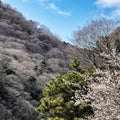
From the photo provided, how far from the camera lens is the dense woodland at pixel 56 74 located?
429 inches

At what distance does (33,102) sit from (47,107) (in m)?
24.6

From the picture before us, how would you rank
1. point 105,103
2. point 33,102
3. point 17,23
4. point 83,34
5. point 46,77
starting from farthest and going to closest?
point 17,23 → point 46,77 → point 33,102 → point 83,34 → point 105,103

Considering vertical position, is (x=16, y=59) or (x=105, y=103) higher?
(x=16, y=59)

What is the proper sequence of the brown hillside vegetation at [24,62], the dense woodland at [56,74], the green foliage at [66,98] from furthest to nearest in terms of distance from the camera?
the brown hillside vegetation at [24,62], the green foliage at [66,98], the dense woodland at [56,74]

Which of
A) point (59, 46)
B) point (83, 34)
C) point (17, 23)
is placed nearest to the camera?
point (83, 34)

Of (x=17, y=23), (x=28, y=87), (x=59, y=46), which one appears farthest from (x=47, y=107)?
(x=17, y=23)

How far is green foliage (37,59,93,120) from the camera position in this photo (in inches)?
499

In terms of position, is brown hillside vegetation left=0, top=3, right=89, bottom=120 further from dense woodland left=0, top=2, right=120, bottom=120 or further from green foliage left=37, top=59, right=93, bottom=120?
green foliage left=37, top=59, right=93, bottom=120

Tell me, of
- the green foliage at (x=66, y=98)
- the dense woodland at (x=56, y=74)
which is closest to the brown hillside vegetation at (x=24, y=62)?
the dense woodland at (x=56, y=74)

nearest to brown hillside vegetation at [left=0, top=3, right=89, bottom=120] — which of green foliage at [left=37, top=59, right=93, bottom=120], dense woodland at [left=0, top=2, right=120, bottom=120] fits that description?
dense woodland at [left=0, top=2, right=120, bottom=120]

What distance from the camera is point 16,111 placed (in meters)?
34.1

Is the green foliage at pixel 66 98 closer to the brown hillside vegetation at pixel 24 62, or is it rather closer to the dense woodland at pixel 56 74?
the dense woodland at pixel 56 74

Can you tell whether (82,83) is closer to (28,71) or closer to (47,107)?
(47,107)

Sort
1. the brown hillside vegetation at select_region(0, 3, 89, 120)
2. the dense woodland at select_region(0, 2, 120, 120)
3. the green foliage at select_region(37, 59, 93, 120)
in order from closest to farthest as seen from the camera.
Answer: the dense woodland at select_region(0, 2, 120, 120) → the green foliage at select_region(37, 59, 93, 120) → the brown hillside vegetation at select_region(0, 3, 89, 120)
